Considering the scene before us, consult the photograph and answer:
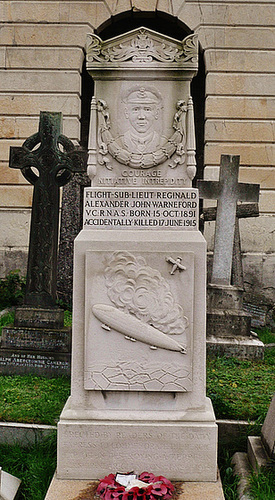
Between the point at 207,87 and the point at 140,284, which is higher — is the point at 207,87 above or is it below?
above

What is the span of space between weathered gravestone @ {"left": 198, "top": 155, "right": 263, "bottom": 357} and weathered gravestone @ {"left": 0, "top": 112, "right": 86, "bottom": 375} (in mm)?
1867

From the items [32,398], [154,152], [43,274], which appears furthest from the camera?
[43,274]

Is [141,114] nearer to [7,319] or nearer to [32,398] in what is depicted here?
[32,398]

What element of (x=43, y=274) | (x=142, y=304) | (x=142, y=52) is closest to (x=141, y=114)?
(x=142, y=52)

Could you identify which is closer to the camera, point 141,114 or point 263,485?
point 263,485

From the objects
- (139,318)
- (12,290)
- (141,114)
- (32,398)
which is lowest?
(32,398)

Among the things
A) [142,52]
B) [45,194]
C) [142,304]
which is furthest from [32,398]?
[142,52]

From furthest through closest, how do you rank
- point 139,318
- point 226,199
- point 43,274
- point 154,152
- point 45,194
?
point 226,199
point 45,194
point 43,274
point 154,152
point 139,318

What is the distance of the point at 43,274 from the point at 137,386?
2.89 metres

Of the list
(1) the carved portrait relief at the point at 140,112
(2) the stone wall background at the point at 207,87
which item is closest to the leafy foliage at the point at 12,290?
(2) the stone wall background at the point at 207,87

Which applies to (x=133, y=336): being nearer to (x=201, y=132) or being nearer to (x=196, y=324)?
(x=196, y=324)

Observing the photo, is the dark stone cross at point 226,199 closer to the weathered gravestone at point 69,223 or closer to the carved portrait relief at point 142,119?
the weathered gravestone at point 69,223

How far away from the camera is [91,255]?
Answer: 3547 mm

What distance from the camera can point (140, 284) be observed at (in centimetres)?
355
